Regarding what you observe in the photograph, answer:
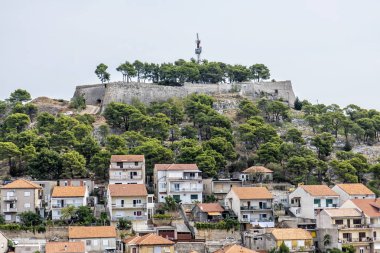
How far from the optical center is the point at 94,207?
2354 inches

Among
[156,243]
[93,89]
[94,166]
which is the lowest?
[156,243]

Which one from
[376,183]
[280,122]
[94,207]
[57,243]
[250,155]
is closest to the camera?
[57,243]

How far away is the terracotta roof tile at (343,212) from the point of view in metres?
55.0

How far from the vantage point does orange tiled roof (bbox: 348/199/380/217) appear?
56.3 m

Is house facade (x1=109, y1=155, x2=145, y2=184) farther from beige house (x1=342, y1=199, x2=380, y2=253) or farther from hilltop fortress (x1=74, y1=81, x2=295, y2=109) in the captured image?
hilltop fortress (x1=74, y1=81, x2=295, y2=109)

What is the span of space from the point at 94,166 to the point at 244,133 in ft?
67.5

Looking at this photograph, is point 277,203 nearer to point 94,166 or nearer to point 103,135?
point 94,166

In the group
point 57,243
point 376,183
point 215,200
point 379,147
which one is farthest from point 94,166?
point 379,147

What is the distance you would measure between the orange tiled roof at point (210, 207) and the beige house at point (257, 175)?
344 inches

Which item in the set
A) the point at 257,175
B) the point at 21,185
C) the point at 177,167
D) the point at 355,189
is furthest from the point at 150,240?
the point at 355,189

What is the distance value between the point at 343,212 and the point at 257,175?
47.0 ft

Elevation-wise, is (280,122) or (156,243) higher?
(280,122)

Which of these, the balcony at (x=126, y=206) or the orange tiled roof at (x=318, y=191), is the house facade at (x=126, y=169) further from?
the orange tiled roof at (x=318, y=191)

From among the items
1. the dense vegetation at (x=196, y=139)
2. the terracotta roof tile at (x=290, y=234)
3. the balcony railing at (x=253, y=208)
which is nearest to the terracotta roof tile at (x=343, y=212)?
the terracotta roof tile at (x=290, y=234)
